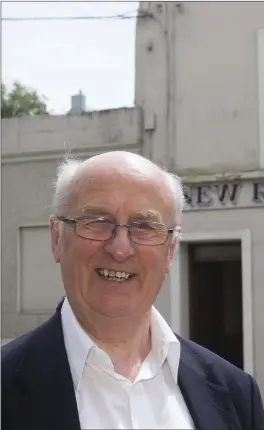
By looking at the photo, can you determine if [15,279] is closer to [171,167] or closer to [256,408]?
[171,167]

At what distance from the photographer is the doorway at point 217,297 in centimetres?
881

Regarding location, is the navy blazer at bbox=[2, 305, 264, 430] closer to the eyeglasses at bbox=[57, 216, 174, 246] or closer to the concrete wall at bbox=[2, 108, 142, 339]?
the eyeglasses at bbox=[57, 216, 174, 246]

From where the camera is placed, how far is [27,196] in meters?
9.38

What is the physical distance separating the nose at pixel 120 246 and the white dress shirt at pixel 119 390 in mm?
277

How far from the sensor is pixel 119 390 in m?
2.06

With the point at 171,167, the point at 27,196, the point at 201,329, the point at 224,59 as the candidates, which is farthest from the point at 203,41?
the point at 201,329

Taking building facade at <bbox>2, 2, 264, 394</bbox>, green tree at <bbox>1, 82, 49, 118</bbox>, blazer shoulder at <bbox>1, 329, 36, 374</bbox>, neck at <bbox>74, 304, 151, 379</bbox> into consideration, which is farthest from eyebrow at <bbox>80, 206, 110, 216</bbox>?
green tree at <bbox>1, 82, 49, 118</bbox>

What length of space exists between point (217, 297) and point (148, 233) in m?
7.78

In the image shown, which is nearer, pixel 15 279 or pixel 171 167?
pixel 171 167

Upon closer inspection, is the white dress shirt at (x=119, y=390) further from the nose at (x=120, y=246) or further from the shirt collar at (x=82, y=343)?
the nose at (x=120, y=246)

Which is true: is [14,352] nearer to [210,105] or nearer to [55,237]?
[55,237]

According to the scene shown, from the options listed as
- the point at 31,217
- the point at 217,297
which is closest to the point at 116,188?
the point at 31,217

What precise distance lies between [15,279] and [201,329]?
2616 millimetres

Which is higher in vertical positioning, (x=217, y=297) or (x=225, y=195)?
(x=225, y=195)
